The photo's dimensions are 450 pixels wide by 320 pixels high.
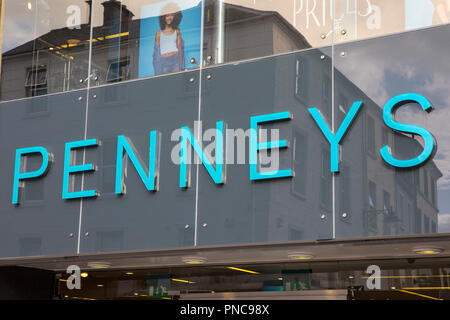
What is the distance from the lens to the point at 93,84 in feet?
32.2

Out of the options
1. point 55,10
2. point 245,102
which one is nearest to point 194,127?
point 245,102

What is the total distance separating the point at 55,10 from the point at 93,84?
1.62m

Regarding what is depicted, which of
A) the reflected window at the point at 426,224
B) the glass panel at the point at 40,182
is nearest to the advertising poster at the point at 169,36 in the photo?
the glass panel at the point at 40,182

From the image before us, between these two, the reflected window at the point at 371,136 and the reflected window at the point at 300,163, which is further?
the reflected window at the point at 300,163

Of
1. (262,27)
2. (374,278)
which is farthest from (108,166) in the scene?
(374,278)

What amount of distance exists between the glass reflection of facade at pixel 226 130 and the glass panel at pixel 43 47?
3 cm

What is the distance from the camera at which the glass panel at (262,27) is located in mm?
8180

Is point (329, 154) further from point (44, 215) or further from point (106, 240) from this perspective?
point (44, 215)

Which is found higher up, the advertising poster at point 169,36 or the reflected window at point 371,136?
the advertising poster at point 169,36

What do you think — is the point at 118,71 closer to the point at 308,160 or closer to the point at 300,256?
the point at 308,160

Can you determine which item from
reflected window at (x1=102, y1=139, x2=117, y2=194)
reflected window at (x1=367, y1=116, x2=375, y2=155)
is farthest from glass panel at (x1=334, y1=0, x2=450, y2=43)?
reflected window at (x1=102, y1=139, x2=117, y2=194)

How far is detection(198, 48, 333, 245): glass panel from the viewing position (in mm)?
7766

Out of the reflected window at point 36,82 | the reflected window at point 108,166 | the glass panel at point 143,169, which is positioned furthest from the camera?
the reflected window at point 36,82

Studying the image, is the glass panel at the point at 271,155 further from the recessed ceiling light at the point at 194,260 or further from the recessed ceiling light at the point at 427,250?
the recessed ceiling light at the point at 427,250
